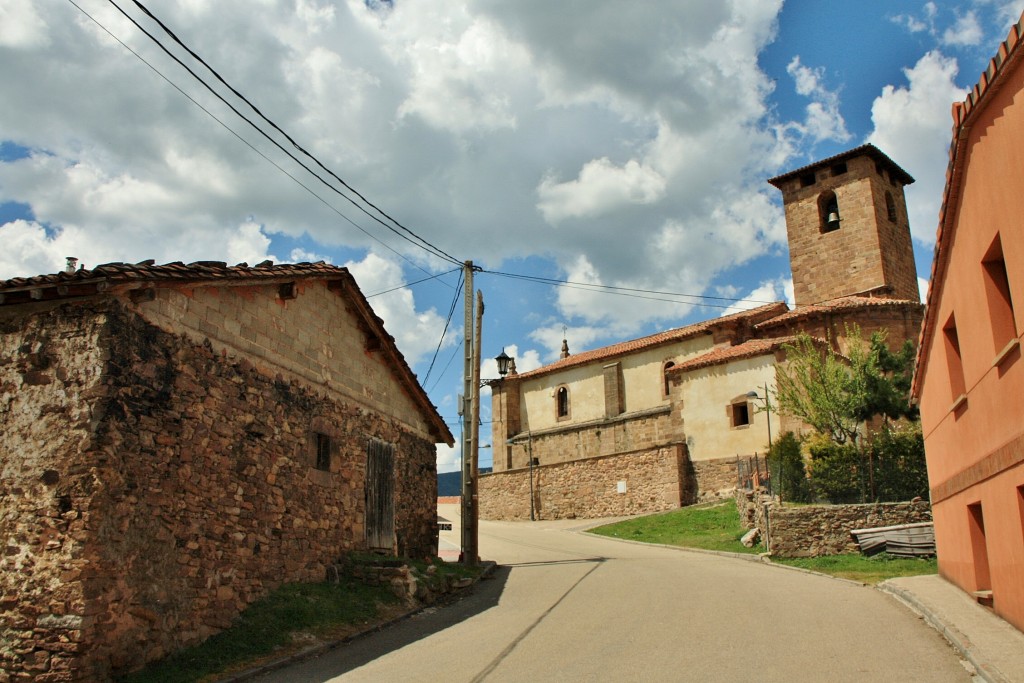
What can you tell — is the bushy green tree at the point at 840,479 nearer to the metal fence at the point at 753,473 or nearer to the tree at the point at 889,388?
the metal fence at the point at 753,473

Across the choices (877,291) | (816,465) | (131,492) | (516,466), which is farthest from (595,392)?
(131,492)

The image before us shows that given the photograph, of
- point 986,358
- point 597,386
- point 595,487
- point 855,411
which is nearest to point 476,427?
point 986,358

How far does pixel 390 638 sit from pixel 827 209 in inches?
1487

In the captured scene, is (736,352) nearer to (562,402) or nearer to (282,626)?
(562,402)

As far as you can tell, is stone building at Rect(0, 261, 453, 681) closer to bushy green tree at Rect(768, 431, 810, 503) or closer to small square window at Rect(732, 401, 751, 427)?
bushy green tree at Rect(768, 431, 810, 503)

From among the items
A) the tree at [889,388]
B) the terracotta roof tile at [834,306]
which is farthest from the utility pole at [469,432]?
the terracotta roof tile at [834,306]

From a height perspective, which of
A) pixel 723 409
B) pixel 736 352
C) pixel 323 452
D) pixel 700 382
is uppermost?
pixel 736 352

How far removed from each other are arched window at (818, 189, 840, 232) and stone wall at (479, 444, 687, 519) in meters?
15.3

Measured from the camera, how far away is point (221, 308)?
1105cm

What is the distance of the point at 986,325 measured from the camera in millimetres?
9844

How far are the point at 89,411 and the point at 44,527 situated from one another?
1244 mm

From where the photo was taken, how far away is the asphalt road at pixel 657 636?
28.0 feet

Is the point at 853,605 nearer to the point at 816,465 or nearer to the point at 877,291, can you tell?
the point at 816,465

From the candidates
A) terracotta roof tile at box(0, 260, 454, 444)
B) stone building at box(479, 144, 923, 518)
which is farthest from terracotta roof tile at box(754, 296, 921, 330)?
terracotta roof tile at box(0, 260, 454, 444)
